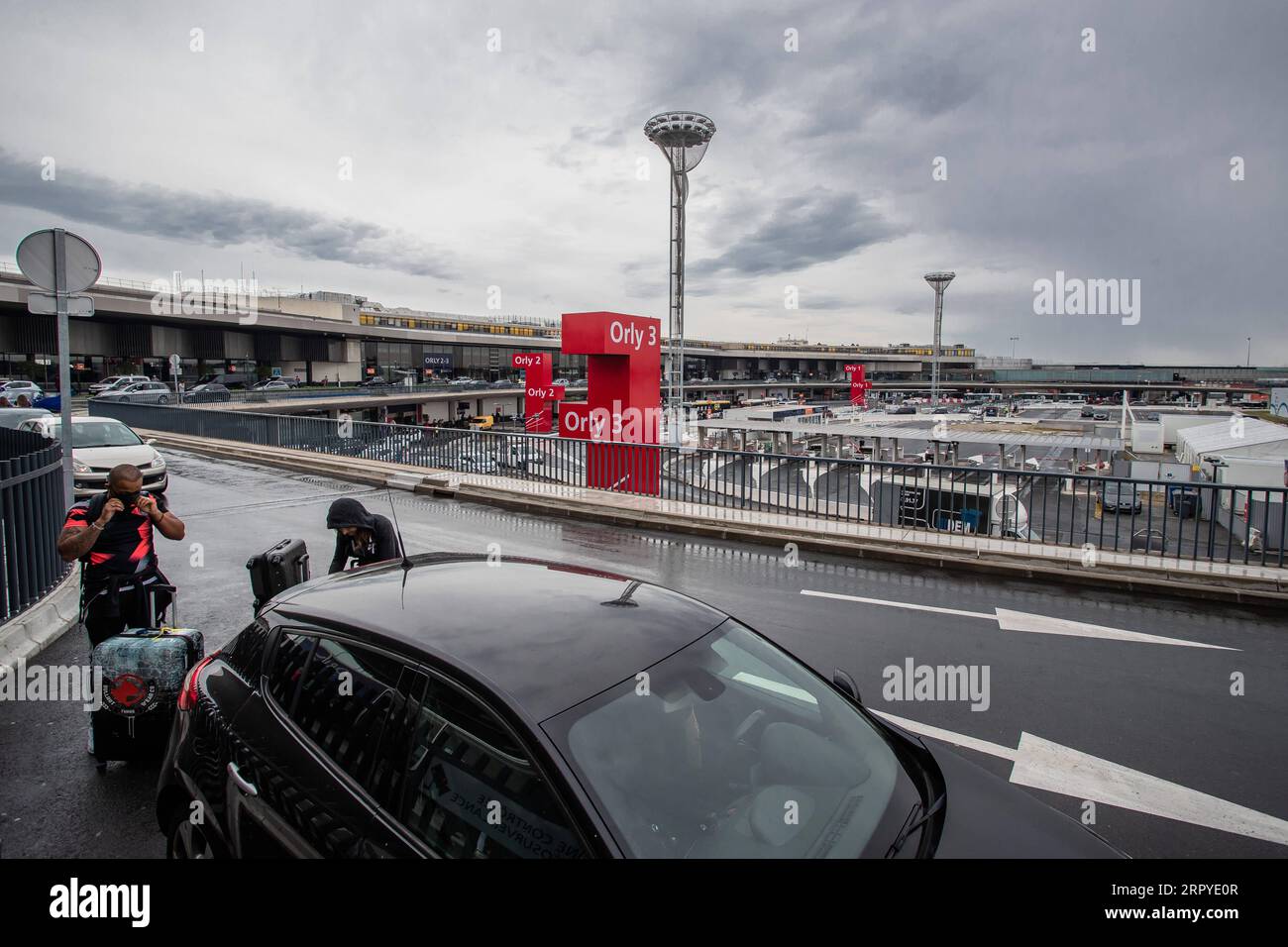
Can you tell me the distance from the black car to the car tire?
1cm

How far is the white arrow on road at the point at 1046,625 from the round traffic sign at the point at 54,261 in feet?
28.6

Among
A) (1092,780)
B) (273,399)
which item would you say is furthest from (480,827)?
(273,399)

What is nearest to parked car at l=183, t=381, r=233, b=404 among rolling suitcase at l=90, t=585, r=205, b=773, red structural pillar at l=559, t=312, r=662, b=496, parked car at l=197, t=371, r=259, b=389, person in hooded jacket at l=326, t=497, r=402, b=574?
parked car at l=197, t=371, r=259, b=389

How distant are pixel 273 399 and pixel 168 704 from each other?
47.8 meters

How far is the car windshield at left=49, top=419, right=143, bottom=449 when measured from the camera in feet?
47.4

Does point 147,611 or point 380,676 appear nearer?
point 380,676

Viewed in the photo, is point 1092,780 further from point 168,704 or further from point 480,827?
point 168,704

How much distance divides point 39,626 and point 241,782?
210 inches

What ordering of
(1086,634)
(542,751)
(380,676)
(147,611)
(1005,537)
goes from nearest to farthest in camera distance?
(542,751) → (380,676) → (147,611) → (1086,634) → (1005,537)

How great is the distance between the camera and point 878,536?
10602 mm

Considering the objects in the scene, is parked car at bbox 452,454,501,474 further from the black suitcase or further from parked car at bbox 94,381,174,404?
parked car at bbox 94,381,174,404

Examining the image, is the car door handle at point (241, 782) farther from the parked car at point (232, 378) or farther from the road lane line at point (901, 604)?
the parked car at point (232, 378)

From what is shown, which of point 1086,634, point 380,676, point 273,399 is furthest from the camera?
point 273,399
